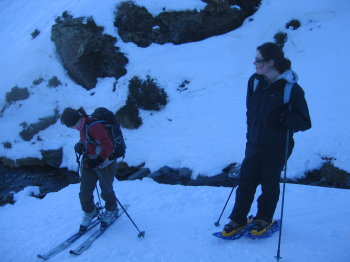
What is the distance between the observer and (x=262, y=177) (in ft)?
13.7

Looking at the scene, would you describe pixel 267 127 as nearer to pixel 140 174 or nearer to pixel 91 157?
pixel 91 157

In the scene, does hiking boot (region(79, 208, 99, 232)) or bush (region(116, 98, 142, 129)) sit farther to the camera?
bush (region(116, 98, 142, 129))

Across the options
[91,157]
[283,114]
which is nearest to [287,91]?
[283,114]

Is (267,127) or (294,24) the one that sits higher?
(294,24)

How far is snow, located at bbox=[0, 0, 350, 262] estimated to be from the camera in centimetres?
471

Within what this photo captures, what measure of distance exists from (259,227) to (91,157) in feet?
8.32

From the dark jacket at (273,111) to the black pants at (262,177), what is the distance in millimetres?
127

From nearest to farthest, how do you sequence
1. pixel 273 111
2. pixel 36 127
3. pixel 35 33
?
pixel 273 111 < pixel 36 127 < pixel 35 33

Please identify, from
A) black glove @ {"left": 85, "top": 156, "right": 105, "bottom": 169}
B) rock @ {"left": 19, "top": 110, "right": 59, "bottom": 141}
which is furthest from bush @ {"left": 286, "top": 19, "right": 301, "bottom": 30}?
black glove @ {"left": 85, "top": 156, "right": 105, "bottom": 169}

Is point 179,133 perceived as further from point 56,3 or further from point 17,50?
point 56,3

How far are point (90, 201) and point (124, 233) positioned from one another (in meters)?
0.75

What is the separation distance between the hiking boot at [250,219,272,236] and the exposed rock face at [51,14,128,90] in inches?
396


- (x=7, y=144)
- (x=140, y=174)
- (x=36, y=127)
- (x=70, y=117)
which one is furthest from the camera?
(x=36, y=127)

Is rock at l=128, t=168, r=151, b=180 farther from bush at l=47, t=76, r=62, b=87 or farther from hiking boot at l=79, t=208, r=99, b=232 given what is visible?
bush at l=47, t=76, r=62, b=87
